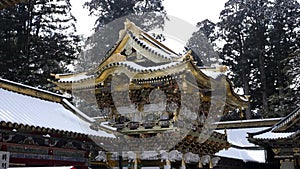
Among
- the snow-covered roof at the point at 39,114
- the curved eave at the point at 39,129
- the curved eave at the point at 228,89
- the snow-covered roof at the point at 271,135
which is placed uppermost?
the curved eave at the point at 228,89

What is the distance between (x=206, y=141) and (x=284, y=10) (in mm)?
20709

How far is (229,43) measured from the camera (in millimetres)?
31359

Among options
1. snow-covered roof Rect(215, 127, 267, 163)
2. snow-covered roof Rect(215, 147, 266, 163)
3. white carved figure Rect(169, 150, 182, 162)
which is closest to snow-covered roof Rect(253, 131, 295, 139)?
snow-covered roof Rect(215, 127, 267, 163)

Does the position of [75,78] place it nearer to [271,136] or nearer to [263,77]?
[271,136]

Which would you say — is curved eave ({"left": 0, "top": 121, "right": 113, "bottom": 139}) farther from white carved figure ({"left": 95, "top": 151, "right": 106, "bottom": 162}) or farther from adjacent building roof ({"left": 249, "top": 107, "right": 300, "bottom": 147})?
adjacent building roof ({"left": 249, "top": 107, "right": 300, "bottom": 147})

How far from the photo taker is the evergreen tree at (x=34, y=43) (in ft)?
75.7

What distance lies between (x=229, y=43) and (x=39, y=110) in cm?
2338

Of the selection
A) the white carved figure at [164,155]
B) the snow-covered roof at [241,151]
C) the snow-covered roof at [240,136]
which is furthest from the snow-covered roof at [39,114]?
the snow-covered roof at [240,136]

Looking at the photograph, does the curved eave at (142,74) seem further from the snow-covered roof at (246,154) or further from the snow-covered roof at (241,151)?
the snow-covered roof at (241,151)

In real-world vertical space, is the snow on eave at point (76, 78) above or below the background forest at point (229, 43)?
below

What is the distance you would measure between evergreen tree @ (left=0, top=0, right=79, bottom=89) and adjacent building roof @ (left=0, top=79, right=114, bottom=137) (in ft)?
Result: 36.6

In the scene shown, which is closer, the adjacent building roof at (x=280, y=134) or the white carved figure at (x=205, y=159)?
the white carved figure at (x=205, y=159)

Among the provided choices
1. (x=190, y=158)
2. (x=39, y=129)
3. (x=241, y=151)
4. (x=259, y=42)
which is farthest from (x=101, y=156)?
(x=259, y=42)

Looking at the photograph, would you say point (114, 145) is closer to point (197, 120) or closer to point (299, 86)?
point (197, 120)
